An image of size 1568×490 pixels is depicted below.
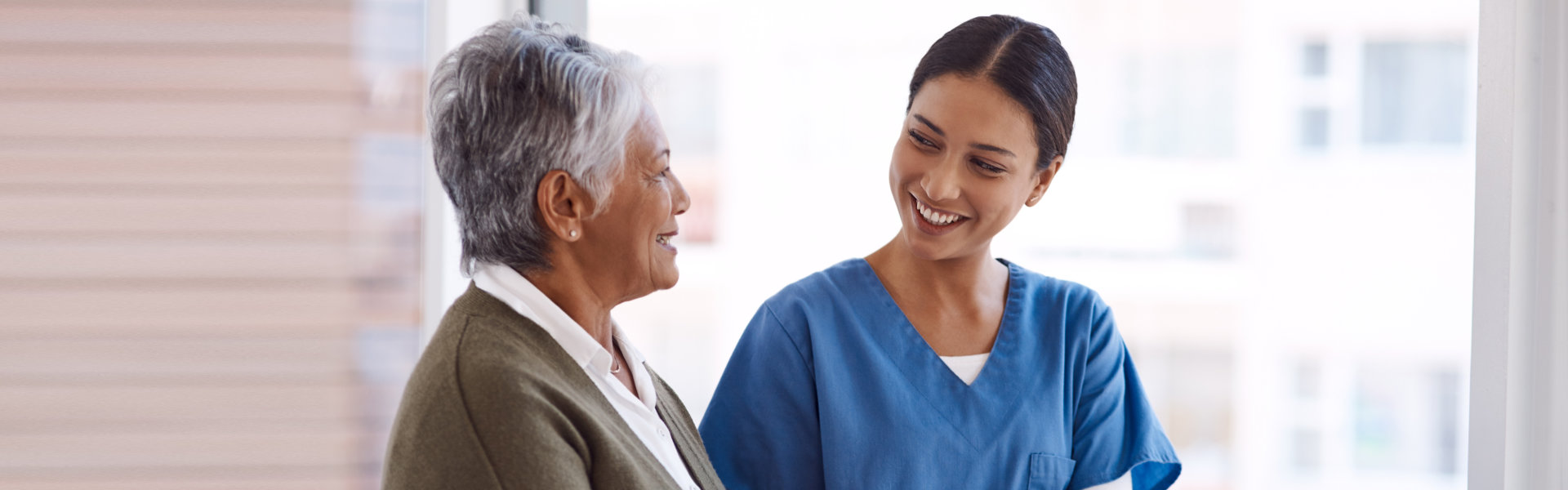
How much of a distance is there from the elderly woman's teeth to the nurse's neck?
0.36 feet

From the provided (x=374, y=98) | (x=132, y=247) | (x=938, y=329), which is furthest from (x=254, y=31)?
(x=938, y=329)

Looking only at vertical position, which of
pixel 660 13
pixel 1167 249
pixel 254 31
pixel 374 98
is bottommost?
pixel 1167 249

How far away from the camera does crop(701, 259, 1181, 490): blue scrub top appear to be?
1.14m

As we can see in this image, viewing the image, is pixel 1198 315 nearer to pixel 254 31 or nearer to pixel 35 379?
pixel 254 31

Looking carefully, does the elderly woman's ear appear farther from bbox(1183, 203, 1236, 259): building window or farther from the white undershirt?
bbox(1183, 203, 1236, 259): building window

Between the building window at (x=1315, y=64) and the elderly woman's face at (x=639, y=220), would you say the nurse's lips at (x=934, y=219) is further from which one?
the building window at (x=1315, y=64)

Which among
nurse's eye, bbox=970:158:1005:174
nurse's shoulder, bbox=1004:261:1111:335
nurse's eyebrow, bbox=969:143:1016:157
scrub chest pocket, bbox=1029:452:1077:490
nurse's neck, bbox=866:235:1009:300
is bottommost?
scrub chest pocket, bbox=1029:452:1077:490

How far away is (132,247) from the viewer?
59.0 inches

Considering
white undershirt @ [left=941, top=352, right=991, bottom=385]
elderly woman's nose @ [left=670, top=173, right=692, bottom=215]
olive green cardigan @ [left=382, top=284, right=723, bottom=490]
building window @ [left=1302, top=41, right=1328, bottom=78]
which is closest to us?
olive green cardigan @ [left=382, top=284, right=723, bottom=490]

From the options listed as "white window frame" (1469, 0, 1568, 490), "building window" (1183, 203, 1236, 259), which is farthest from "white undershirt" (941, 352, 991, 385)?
"building window" (1183, 203, 1236, 259)

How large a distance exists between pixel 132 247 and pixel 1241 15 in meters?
3.66

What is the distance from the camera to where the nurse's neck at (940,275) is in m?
1.24

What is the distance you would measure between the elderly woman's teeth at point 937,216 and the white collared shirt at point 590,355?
39 centimetres

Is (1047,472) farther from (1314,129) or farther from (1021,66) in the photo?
(1314,129)
